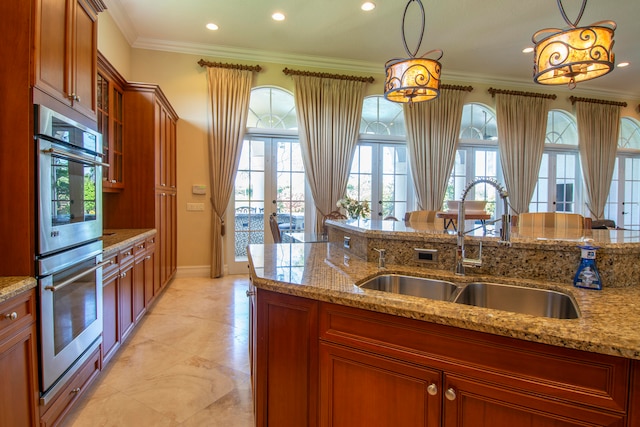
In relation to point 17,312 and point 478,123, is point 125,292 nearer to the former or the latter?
point 17,312

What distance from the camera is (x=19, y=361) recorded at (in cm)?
136

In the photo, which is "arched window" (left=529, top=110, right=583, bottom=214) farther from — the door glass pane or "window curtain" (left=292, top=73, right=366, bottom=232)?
the door glass pane

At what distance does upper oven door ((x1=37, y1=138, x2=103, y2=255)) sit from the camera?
4.88ft

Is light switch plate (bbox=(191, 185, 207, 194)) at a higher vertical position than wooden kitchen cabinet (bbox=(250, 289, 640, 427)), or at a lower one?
higher

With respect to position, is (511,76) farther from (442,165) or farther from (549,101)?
(442,165)

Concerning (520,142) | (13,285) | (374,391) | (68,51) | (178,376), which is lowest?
(178,376)

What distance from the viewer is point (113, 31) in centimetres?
389

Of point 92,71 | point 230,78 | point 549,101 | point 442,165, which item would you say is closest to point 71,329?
point 92,71

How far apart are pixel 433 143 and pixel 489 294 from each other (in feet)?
14.9

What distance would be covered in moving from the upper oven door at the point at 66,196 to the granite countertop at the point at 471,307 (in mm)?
965

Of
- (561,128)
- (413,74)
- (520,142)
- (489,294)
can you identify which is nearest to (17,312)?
(489,294)

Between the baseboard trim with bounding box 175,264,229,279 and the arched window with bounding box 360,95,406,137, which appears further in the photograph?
the arched window with bounding box 360,95,406,137

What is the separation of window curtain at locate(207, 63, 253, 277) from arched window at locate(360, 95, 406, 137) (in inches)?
79.4

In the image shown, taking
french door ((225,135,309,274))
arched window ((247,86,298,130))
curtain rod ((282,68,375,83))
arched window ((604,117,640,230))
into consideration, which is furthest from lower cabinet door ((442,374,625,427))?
arched window ((604,117,640,230))
